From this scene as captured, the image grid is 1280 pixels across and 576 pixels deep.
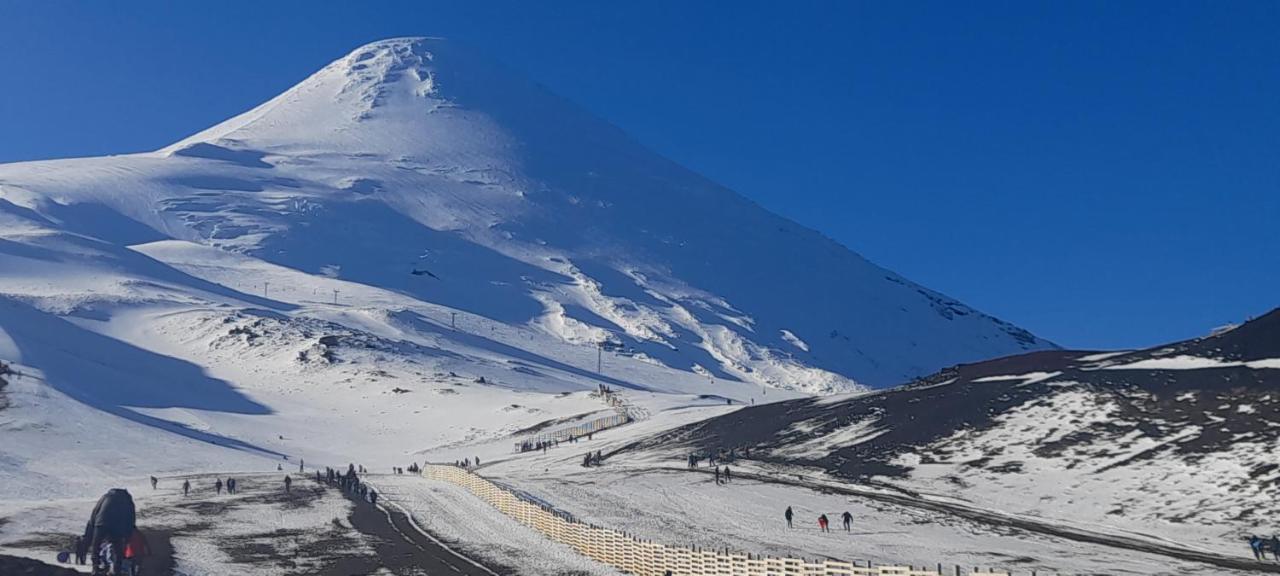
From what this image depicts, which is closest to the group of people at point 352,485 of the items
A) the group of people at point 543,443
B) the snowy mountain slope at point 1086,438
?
the group of people at point 543,443

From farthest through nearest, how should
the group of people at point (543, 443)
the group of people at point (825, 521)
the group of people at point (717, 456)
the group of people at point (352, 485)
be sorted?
the group of people at point (543, 443) → the group of people at point (717, 456) → the group of people at point (352, 485) → the group of people at point (825, 521)

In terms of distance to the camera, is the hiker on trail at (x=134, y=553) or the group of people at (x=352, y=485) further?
the group of people at (x=352, y=485)

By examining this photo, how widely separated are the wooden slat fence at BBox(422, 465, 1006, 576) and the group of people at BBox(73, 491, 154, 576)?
17.3m

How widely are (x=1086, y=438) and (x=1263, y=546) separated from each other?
80.9 ft

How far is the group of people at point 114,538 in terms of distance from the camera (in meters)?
38.3

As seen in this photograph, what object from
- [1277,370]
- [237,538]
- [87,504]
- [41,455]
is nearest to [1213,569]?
[1277,370]

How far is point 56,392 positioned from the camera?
4756 inches

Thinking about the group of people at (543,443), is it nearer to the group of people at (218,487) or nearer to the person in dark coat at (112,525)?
the group of people at (218,487)

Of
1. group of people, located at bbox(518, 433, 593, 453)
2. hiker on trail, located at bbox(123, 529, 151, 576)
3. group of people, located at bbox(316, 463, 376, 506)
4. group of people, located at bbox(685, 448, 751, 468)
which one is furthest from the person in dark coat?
group of people, located at bbox(518, 433, 593, 453)

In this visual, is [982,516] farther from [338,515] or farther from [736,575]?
[338,515]

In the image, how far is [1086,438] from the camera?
73812mm

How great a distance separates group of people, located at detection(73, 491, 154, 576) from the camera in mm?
38344

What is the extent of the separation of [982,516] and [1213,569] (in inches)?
671

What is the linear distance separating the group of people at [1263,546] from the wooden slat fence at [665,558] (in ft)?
59.2
